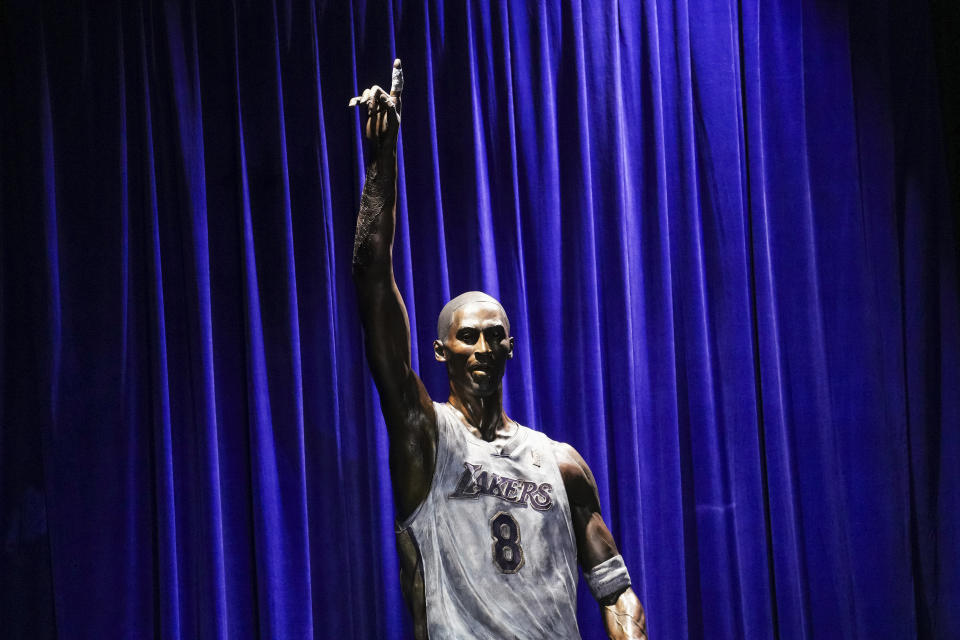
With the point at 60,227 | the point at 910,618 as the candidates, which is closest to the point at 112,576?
the point at 60,227

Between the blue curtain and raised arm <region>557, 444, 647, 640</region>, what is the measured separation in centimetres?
55

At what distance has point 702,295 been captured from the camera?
3359 mm

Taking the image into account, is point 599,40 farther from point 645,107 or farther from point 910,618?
point 910,618

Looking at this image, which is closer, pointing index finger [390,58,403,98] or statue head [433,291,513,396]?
pointing index finger [390,58,403,98]

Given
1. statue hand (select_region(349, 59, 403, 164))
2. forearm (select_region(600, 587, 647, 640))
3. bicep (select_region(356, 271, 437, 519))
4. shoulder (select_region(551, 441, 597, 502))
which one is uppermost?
statue hand (select_region(349, 59, 403, 164))

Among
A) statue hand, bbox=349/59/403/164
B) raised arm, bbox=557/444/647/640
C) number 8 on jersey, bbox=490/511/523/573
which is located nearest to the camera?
statue hand, bbox=349/59/403/164

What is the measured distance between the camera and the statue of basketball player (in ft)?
7.75

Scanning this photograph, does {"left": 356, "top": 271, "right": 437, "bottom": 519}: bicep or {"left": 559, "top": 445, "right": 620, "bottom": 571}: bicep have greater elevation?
{"left": 356, "top": 271, "right": 437, "bottom": 519}: bicep

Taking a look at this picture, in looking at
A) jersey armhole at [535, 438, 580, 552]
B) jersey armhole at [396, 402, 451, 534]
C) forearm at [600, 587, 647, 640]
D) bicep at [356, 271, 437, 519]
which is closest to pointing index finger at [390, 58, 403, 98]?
bicep at [356, 271, 437, 519]

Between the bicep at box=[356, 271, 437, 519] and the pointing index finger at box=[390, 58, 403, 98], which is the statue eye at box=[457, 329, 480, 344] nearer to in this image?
the bicep at box=[356, 271, 437, 519]

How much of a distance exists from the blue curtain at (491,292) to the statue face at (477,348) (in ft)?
1.79

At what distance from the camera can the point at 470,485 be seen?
249 cm

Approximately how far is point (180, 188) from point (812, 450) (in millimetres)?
2203

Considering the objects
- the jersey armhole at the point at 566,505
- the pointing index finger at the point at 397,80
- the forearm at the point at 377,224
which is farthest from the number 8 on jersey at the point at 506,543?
the pointing index finger at the point at 397,80
